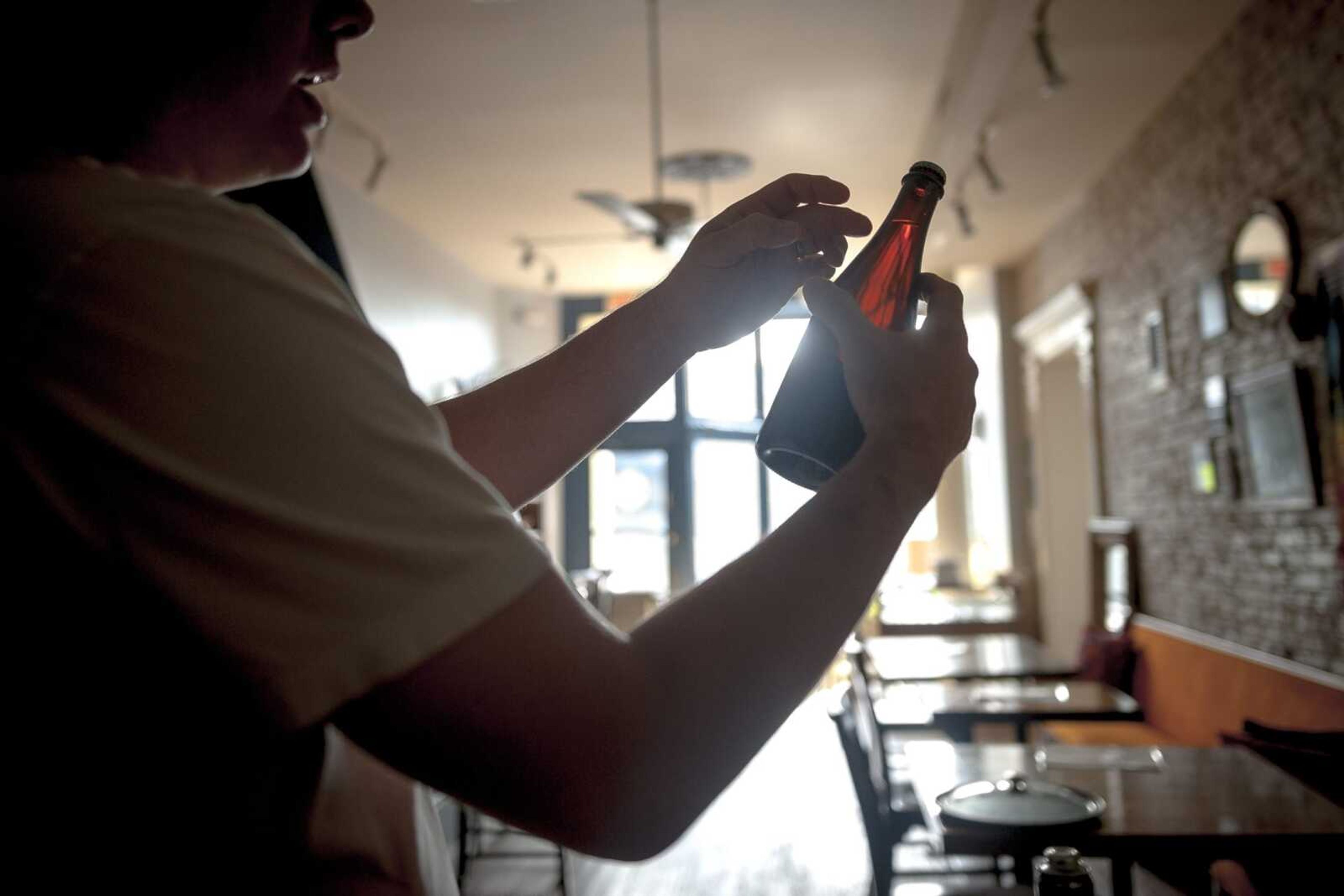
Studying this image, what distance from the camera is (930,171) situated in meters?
0.92

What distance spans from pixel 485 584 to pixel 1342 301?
3992 mm

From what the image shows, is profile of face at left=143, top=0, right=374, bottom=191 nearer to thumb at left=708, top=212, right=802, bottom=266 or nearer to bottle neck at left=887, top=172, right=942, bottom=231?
thumb at left=708, top=212, right=802, bottom=266

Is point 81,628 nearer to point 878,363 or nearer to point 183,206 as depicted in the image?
point 183,206

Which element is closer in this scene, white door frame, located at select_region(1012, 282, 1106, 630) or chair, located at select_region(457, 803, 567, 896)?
chair, located at select_region(457, 803, 567, 896)

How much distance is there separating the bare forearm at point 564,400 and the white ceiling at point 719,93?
3.57 metres

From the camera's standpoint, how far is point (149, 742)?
1.44ft

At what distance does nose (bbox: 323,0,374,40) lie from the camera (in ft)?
1.79

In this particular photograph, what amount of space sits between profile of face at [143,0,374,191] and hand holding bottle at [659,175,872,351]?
0.36m

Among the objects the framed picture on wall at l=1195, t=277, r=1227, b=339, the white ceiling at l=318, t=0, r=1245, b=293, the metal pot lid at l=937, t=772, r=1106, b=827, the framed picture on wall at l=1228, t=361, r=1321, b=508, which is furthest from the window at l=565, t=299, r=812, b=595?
the metal pot lid at l=937, t=772, r=1106, b=827

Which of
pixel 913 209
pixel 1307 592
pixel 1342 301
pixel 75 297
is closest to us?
pixel 75 297

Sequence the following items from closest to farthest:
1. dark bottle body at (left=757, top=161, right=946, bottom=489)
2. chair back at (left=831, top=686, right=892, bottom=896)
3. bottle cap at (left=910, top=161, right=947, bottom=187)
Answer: dark bottle body at (left=757, top=161, right=946, bottom=489), bottle cap at (left=910, top=161, right=947, bottom=187), chair back at (left=831, top=686, right=892, bottom=896)

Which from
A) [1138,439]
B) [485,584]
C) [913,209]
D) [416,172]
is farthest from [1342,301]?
[416,172]

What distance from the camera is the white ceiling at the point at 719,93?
4230mm

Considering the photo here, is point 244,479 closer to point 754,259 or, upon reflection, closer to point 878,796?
point 754,259
